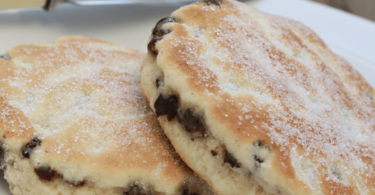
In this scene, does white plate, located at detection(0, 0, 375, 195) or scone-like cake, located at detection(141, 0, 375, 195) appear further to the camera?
white plate, located at detection(0, 0, 375, 195)

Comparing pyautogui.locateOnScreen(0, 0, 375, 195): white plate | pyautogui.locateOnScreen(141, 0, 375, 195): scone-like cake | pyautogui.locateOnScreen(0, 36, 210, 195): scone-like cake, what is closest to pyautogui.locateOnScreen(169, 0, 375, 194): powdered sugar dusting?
pyautogui.locateOnScreen(141, 0, 375, 195): scone-like cake

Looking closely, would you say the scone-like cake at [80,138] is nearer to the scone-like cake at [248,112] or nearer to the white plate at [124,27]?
the scone-like cake at [248,112]

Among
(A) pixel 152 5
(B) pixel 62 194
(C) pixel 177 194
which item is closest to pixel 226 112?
(C) pixel 177 194

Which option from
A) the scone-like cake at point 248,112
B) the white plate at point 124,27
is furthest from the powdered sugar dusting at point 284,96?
the white plate at point 124,27

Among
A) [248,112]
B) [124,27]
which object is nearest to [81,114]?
[248,112]

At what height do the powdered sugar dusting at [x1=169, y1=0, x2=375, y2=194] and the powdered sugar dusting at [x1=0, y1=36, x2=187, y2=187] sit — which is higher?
the powdered sugar dusting at [x1=169, y1=0, x2=375, y2=194]

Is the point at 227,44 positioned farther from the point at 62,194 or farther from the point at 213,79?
the point at 62,194

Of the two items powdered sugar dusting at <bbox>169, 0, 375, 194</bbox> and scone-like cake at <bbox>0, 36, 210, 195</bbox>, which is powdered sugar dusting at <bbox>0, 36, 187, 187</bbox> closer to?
scone-like cake at <bbox>0, 36, 210, 195</bbox>

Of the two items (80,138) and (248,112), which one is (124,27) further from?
(248,112)
